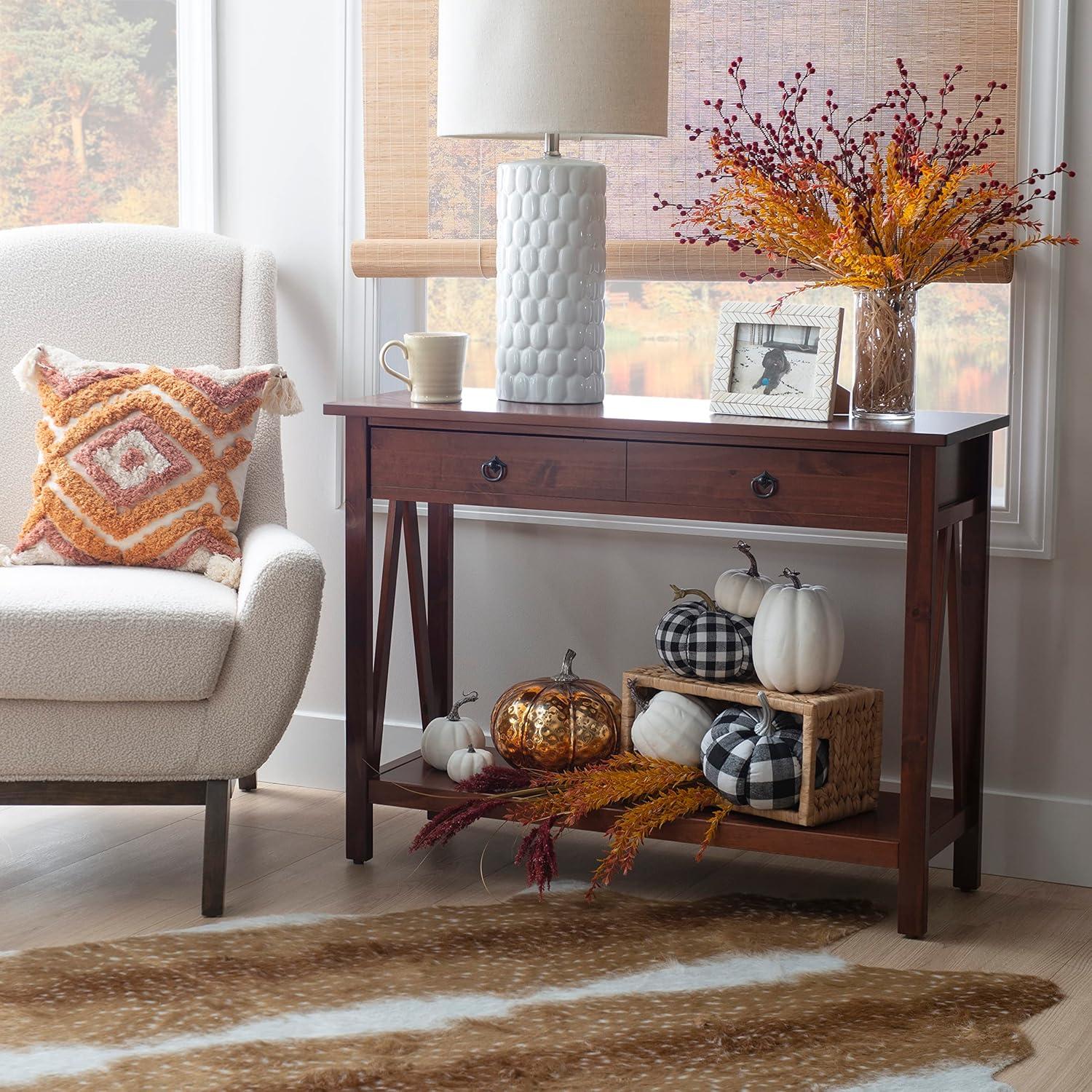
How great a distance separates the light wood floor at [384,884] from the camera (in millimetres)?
2172

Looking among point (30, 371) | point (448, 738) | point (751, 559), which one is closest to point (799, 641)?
point (751, 559)

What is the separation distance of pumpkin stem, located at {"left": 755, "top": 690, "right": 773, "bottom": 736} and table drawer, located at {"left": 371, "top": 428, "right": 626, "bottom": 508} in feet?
1.20

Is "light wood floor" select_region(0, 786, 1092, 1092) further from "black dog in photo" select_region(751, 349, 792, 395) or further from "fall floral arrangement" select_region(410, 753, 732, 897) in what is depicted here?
"black dog in photo" select_region(751, 349, 792, 395)

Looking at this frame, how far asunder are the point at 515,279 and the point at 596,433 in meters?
0.33

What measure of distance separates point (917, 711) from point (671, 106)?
1147 millimetres

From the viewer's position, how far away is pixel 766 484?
7.11 ft

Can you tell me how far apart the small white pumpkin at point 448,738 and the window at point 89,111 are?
53.8 inches

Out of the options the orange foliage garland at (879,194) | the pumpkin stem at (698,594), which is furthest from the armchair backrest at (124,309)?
the orange foliage garland at (879,194)

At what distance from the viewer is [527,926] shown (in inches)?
87.2

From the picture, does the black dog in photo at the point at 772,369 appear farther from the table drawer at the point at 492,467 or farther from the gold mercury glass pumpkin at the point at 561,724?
the gold mercury glass pumpkin at the point at 561,724

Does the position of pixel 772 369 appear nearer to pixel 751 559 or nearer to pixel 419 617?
pixel 751 559

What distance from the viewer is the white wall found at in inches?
96.9

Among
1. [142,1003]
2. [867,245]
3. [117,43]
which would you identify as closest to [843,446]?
[867,245]

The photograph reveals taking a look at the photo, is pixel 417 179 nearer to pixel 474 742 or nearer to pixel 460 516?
pixel 460 516
